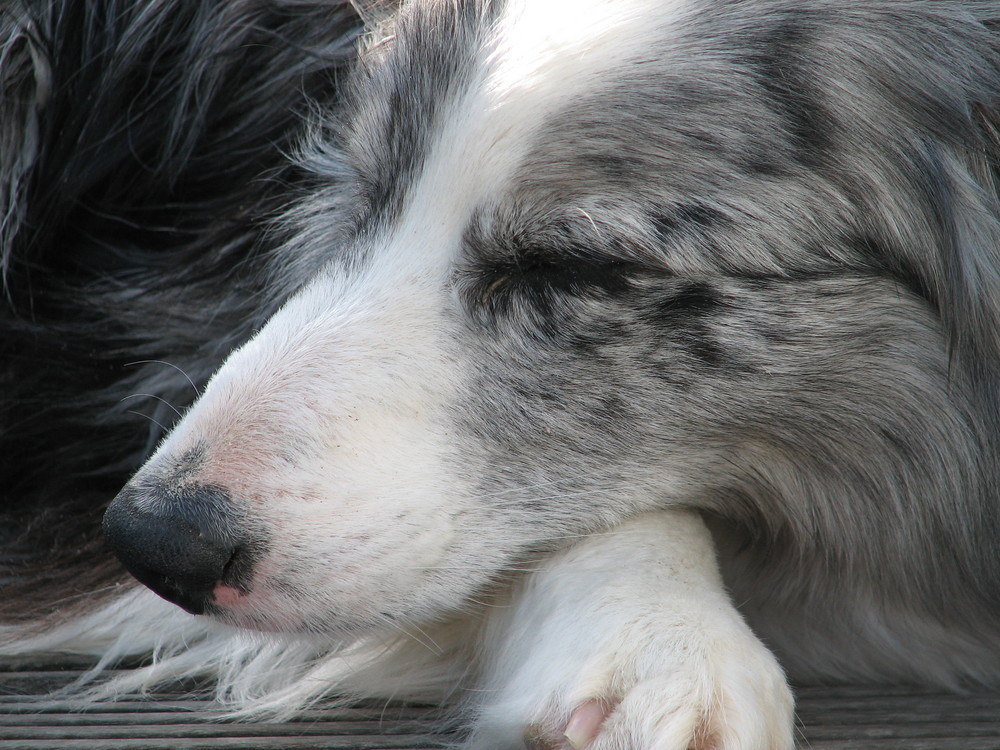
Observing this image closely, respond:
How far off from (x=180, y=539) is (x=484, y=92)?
860 millimetres

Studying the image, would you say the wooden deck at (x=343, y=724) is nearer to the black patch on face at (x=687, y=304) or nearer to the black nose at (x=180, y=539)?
the black nose at (x=180, y=539)

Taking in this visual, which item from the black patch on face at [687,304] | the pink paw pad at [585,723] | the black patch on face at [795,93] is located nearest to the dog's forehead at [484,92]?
the black patch on face at [795,93]

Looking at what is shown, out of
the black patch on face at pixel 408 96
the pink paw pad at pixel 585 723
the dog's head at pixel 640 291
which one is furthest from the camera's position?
the black patch on face at pixel 408 96

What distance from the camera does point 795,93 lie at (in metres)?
1.89

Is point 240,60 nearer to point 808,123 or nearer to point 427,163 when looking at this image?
point 427,163

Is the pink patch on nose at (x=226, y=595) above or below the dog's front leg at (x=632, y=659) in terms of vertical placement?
above

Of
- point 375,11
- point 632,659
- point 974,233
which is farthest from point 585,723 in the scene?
point 375,11

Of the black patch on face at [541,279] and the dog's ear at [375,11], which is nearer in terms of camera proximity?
the black patch on face at [541,279]

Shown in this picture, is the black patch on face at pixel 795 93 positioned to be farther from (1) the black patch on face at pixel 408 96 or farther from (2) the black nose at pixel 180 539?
(2) the black nose at pixel 180 539

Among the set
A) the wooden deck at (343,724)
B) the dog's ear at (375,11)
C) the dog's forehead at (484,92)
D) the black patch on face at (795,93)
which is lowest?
the wooden deck at (343,724)

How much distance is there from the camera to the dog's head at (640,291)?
183 centimetres

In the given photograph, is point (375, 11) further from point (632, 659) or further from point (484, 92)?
point (632, 659)

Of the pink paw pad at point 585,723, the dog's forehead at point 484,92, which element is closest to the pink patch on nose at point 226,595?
the pink paw pad at point 585,723

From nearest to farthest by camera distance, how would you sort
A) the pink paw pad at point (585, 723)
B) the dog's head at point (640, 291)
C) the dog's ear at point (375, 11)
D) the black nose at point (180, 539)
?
the pink paw pad at point (585, 723) < the black nose at point (180, 539) < the dog's head at point (640, 291) < the dog's ear at point (375, 11)
